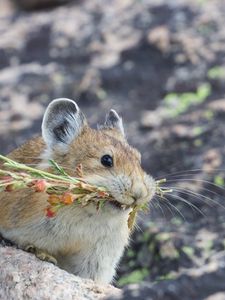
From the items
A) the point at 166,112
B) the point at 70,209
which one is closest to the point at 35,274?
the point at 70,209

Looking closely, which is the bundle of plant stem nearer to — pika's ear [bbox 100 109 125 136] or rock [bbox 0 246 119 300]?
rock [bbox 0 246 119 300]

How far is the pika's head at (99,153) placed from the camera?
23.0 feet

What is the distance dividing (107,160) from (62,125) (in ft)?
2.65

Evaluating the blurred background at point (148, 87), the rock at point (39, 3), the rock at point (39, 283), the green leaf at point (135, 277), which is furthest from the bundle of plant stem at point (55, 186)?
the rock at point (39, 3)

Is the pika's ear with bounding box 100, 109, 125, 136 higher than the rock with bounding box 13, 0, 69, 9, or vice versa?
the rock with bounding box 13, 0, 69, 9

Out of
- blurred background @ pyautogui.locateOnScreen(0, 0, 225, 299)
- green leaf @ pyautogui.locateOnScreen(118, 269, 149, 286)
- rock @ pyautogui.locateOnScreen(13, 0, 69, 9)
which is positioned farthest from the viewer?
rock @ pyautogui.locateOnScreen(13, 0, 69, 9)

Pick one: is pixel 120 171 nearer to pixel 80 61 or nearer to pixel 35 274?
pixel 35 274

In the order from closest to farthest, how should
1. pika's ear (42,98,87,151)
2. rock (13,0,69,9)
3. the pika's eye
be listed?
the pika's eye
pika's ear (42,98,87,151)
rock (13,0,69,9)

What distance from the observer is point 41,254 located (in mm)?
7289

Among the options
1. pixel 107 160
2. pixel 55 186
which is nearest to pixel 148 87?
pixel 107 160

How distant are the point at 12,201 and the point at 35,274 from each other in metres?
1.17

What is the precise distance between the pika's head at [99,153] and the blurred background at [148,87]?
2.04 m

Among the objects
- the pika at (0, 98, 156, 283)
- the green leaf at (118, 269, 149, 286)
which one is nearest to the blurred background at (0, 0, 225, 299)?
the green leaf at (118, 269, 149, 286)

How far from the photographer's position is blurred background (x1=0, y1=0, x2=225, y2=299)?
32.9 feet
